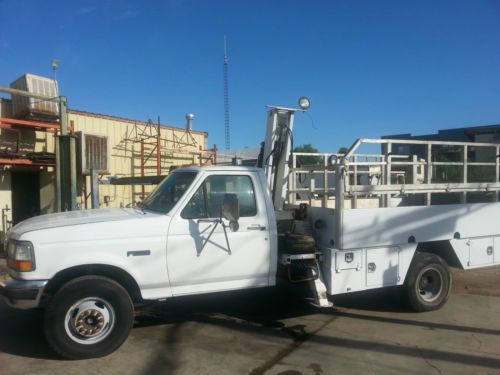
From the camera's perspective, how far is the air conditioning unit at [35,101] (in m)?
10.7

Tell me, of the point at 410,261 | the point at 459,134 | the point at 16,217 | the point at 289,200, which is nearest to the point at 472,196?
the point at 410,261

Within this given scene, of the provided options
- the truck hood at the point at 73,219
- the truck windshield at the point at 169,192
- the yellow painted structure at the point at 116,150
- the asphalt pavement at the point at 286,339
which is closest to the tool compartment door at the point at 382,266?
the asphalt pavement at the point at 286,339

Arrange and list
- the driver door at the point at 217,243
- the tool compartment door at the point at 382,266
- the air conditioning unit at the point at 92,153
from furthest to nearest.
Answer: the air conditioning unit at the point at 92,153 → the tool compartment door at the point at 382,266 → the driver door at the point at 217,243

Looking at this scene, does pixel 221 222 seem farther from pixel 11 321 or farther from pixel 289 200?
pixel 11 321

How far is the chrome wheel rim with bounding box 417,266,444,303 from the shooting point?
6.16 metres

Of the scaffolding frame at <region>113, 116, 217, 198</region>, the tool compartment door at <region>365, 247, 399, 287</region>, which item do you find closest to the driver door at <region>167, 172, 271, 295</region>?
the tool compartment door at <region>365, 247, 399, 287</region>

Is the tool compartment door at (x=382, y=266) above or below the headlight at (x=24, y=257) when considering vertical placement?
below

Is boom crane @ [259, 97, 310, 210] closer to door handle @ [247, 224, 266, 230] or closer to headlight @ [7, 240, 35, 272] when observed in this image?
door handle @ [247, 224, 266, 230]

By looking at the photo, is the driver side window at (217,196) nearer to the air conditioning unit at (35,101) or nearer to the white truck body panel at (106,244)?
the white truck body panel at (106,244)

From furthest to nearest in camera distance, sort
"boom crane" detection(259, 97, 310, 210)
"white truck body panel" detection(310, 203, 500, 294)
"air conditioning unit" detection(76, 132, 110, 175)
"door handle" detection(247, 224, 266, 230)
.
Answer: "air conditioning unit" detection(76, 132, 110, 175) < "boom crane" detection(259, 97, 310, 210) < "white truck body panel" detection(310, 203, 500, 294) < "door handle" detection(247, 224, 266, 230)

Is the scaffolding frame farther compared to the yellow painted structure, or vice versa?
the scaffolding frame

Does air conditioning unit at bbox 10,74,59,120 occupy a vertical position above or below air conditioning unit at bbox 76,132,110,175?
above

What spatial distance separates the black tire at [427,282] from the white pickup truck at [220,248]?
0.05ft

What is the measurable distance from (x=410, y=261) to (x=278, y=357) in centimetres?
247
